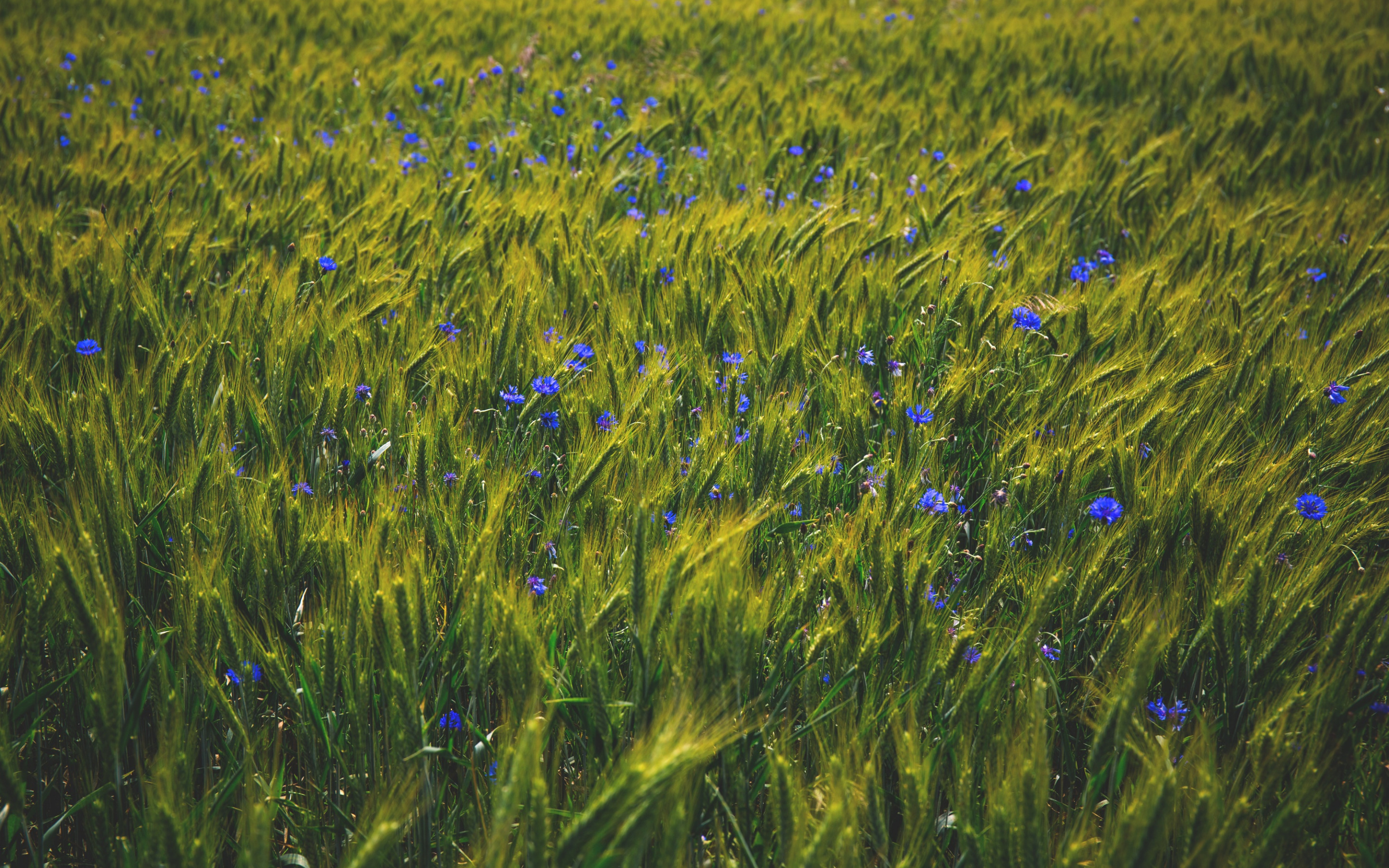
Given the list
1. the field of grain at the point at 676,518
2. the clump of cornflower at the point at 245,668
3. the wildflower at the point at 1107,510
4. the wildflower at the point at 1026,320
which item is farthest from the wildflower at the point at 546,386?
the wildflower at the point at 1026,320

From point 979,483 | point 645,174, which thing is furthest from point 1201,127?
point 979,483

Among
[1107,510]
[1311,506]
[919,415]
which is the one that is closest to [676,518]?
[919,415]

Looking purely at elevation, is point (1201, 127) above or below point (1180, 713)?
above

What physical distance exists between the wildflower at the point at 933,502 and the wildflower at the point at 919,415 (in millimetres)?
293

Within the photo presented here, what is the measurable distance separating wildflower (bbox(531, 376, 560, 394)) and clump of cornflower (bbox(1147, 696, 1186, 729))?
1.24 meters

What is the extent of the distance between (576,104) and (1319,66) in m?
5.21

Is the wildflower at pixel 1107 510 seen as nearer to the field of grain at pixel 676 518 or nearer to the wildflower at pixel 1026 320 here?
the field of grain at pixel 676 518

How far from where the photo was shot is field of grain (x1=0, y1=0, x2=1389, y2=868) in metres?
1.03

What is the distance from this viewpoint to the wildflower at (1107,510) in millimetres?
1518

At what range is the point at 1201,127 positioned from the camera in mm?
4656

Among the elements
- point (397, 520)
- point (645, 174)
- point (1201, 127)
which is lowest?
point (397, 520)

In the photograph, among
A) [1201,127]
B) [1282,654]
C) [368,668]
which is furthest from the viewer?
[1201,127]

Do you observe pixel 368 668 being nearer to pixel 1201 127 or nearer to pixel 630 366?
pixel 630 366

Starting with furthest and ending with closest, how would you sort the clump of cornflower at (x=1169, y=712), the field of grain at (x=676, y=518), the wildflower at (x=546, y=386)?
the wildflower at (x=546, y=386) → the clump of cornflower at (x=1169, y=712) → the field of grain at (x=676, y=518)
